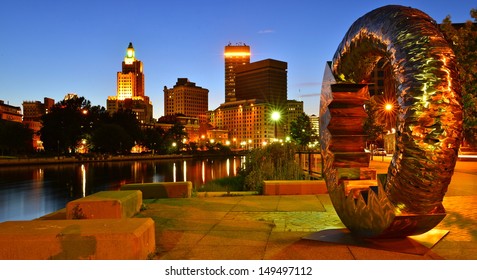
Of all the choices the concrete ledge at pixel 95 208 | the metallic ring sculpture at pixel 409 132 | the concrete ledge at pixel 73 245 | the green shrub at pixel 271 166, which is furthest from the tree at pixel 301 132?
the concrete ledge at pixel 73 245

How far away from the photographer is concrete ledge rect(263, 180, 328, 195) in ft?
41.9

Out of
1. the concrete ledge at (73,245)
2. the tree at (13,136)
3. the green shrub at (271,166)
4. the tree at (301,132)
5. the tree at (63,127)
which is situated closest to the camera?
the concrete ledge at (73,245)

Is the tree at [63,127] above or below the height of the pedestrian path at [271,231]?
above

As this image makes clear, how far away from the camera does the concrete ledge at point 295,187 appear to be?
12.8 metres

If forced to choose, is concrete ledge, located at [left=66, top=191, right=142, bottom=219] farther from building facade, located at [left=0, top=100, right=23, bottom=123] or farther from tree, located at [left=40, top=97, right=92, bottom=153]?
building facade, located at [left=0, top=100, right=23, bottom=123]

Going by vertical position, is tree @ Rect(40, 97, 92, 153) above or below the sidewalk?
above

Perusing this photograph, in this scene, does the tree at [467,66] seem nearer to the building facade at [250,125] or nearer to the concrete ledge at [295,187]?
the concrete ledge at [295,187]

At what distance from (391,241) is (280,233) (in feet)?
6.10

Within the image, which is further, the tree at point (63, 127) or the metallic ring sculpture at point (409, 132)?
the tree at point (63, 127)

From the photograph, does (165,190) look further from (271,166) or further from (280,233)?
(280,233)

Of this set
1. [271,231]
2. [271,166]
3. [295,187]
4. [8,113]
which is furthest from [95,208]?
[8,113]

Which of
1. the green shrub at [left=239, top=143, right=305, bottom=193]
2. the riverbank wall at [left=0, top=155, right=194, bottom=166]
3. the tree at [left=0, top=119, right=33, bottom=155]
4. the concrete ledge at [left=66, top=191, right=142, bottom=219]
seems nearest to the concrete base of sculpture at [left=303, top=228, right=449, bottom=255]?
the concrete ledge at [left=66, top=191, right=142, bottom=219]

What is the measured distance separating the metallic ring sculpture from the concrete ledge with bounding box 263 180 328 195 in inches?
240

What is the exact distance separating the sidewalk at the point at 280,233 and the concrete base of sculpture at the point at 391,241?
1cm
